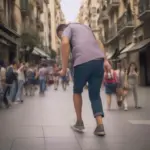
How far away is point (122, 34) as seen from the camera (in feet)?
127

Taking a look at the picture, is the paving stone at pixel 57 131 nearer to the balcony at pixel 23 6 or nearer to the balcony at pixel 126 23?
the balcony at pixel 126 23

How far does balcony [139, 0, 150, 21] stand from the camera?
26.6m

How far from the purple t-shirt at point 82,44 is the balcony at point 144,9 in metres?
20.6

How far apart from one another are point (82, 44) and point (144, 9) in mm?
21616

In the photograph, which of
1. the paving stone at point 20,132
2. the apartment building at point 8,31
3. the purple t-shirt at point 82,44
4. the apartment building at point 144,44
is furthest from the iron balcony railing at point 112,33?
the purple t-shirt at point 82,44

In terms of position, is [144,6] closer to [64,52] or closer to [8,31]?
[8,31]

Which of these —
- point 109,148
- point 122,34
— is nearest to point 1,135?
point 109,148

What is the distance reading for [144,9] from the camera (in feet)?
89.0

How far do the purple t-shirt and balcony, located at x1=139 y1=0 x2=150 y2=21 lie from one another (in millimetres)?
20639

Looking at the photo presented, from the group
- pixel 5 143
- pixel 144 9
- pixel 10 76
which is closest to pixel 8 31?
pixel 144 9

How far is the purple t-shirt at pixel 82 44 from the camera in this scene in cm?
627

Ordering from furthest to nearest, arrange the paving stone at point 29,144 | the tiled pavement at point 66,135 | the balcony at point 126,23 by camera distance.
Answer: the balcony at point 126,23
the tiled pavement at point 66,135
the paving stone at point 29,144

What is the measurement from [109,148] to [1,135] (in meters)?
1.84

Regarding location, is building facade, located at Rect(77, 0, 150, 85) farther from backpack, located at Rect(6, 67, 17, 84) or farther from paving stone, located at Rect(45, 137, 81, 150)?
paving stone, located at Rect(45, 137, 81, 150)
